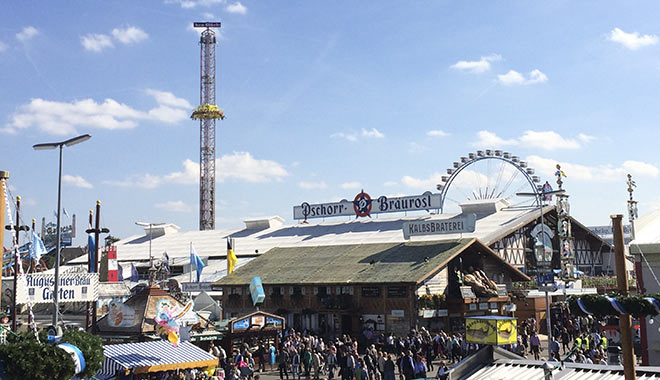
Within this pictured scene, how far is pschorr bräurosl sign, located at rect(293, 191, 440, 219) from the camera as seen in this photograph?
70.2 meters

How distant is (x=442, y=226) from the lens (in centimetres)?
5022

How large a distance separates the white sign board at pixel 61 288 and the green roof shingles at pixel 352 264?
1950cm

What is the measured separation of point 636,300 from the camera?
10984 mm

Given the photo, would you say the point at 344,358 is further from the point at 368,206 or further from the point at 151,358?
the point at 368,206

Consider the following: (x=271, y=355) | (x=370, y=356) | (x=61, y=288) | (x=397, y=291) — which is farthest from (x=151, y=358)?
(x=397, y=291)

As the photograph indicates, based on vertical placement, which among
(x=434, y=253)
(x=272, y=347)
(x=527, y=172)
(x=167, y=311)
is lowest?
(x=272, y=347)

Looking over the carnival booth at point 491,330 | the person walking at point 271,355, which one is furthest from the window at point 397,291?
the carnival booth at point 491,330

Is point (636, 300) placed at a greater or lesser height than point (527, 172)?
lesser

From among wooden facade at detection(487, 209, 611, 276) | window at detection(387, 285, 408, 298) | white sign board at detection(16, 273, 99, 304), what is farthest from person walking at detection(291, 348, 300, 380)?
wooden facade at detection(487, 209, 611, 276)

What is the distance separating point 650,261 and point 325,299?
26.7 metres

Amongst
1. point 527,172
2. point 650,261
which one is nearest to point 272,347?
point 650,261

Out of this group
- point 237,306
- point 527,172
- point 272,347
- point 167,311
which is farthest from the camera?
point 527,172

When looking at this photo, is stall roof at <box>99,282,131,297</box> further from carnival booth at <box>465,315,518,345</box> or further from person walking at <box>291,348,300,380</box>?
carnival booth at <box>465,315,518,345</box>

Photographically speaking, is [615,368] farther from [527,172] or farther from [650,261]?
[527,172]
